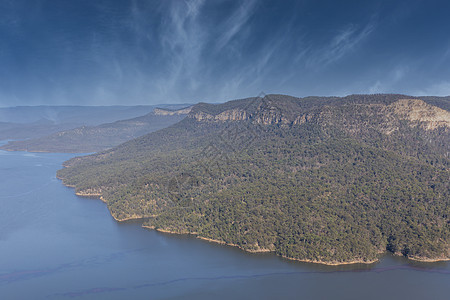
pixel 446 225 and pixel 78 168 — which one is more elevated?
pixel 78 168

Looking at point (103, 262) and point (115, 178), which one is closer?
point (103, 262)

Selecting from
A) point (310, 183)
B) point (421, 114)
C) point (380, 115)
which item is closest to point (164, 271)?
point (310, 183)

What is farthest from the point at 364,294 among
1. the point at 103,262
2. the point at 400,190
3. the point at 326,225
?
the point at 103,262

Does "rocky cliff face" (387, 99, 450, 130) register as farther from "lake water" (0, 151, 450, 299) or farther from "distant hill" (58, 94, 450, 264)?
"lake water" (0, 151, 450, 299)

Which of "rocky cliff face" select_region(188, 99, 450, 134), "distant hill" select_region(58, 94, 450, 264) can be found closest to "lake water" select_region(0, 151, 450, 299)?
"distant hill" select_region(58, 94, 450, 264)

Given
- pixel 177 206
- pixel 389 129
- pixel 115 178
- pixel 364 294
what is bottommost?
pixel 364 294

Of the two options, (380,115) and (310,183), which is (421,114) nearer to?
(380,115)

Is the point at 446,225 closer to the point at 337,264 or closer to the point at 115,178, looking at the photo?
the point at 337,264
